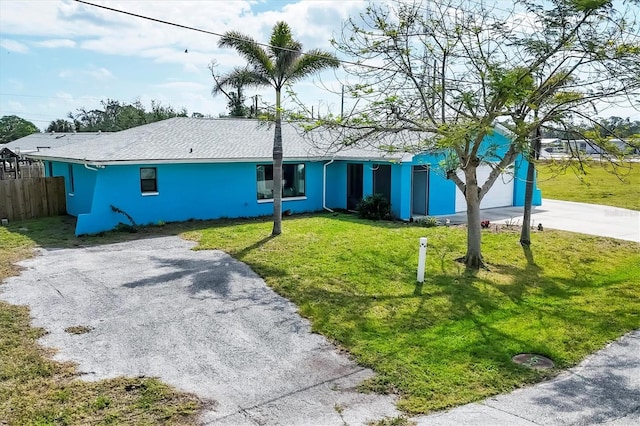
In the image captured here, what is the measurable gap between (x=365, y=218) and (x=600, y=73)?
956 centimetres

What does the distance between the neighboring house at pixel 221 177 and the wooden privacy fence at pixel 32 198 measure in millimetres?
466

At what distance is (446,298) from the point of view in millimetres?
9344

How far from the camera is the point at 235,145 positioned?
19250 mm

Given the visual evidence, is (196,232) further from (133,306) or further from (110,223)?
(133,306)

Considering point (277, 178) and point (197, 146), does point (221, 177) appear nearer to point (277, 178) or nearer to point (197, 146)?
point (197, 146)

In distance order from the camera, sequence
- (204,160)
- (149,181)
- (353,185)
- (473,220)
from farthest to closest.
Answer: (353,185) < (204,160) < (149,181) < (473,220)

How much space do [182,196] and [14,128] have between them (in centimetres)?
7645

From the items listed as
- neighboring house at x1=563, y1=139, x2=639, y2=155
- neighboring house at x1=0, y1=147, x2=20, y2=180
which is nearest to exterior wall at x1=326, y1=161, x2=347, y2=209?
neighboring house at x1=563, y1=139, x2=639, y2=155

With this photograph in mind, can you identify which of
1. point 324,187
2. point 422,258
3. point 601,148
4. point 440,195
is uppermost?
point 601,148

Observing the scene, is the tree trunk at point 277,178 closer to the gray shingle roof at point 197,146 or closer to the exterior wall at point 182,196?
the gray shingle roof at point 197,146

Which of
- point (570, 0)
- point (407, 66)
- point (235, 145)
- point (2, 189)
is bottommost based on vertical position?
point (2, 189)

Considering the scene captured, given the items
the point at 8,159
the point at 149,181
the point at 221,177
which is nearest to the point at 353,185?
the point at 221,177

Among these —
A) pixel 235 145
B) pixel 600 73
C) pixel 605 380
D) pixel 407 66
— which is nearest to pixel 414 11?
pixel 407 66

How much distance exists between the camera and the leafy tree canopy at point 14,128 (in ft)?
245
